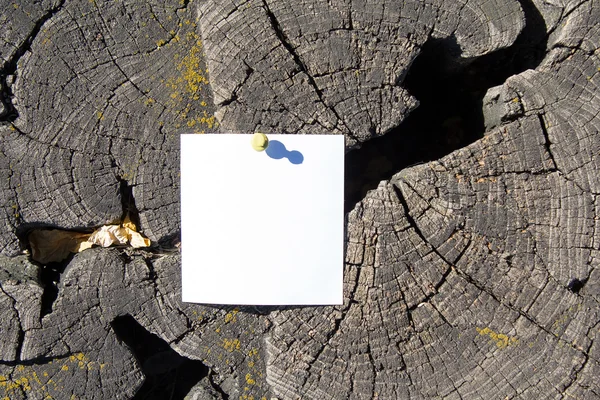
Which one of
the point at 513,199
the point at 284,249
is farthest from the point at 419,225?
the point at 284,249

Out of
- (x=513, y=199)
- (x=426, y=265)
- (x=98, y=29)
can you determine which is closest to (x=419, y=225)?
(x=426, y=265)

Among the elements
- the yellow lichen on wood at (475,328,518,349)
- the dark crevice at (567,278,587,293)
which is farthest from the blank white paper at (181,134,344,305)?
A: the dark crevice at (567,278,587,293)

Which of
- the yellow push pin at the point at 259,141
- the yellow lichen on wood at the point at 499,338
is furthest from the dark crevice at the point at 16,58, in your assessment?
the yellow lichen on wood at the point at 499,338

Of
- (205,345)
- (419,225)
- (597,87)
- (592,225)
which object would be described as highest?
(597,87)

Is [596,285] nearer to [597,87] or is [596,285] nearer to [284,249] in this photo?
[597,87]

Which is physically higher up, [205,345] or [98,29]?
[98,29]

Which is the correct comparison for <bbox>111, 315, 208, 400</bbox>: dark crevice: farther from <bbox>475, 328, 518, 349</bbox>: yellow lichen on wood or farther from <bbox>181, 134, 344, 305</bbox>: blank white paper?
<bbox>475, 328, 518, 349</bbox>: yellow lichen on wood
